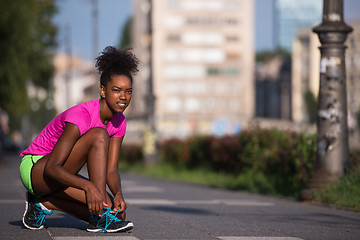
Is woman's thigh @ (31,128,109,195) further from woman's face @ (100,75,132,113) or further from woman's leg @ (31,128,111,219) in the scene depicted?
woman's face @ (100,75,132,113)

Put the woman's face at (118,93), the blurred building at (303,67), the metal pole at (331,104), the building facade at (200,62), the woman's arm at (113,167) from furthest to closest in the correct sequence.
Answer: the building facade at (200,62)
the blurred building at (303,67)
the metal pole at (331,104)
the woman's arm at (113,167)
the woman's face at (118,93)

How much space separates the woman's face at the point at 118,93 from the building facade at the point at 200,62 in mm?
121922

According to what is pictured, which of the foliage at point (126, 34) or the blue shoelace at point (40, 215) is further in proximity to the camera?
the foliage at point (126, 34)

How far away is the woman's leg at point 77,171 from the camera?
6332 millimetres

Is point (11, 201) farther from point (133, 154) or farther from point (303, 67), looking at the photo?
point (303, 67)

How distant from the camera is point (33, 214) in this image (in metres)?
6.91

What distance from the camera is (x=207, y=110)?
437 ft

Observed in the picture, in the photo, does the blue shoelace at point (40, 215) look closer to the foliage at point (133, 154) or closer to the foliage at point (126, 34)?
the foliage at point (133, 154)

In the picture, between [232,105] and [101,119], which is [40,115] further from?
[101,119]

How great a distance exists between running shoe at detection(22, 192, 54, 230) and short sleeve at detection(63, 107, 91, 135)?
88 centimetres

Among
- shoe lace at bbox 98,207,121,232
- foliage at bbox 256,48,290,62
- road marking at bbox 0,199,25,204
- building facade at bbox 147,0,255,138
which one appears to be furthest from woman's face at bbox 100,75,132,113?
foliage at bbox 256,48,290,62

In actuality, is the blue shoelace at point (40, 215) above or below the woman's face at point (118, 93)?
below

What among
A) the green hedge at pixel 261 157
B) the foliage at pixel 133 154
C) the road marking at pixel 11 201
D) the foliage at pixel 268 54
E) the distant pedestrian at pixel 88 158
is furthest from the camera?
the foliage at pixel 268 54

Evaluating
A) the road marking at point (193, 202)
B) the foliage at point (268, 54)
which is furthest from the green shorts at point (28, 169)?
the foliage at point (268, 54)
